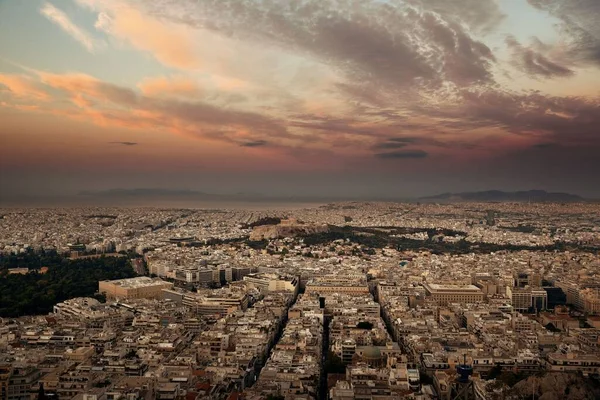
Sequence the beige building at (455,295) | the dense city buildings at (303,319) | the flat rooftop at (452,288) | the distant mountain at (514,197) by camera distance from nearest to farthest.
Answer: the dense city buildings at (303,319) → the beige building at (455,295) → the flat rooftop at (452,288) → the distant mountain at (514,197)

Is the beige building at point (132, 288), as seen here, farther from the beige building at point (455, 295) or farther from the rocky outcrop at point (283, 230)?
the rocky outcrop at point (283, 230)

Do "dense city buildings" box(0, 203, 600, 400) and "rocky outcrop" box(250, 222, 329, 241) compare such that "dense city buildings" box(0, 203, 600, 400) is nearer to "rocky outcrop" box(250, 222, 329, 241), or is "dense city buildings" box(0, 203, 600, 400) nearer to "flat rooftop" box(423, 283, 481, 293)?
"flat rooftop" box(423, 283, 481, 293)

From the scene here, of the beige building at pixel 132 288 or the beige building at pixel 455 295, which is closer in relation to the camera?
the beige building at pixel 455 295

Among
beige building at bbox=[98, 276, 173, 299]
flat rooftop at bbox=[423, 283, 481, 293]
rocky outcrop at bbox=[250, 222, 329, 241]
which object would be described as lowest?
beige building at bbox=[98, 276, 173, 299]

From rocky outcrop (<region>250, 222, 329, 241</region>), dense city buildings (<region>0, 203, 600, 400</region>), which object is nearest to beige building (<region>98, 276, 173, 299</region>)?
dense city buildings (<region>0, 203, 600, 400</region>)

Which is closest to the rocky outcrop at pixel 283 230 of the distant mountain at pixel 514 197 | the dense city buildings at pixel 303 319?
the dense city buildings at pixel 303 319

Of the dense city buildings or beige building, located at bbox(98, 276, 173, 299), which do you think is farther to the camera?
beige building, located at bbox(98, 276, 173, 299)
